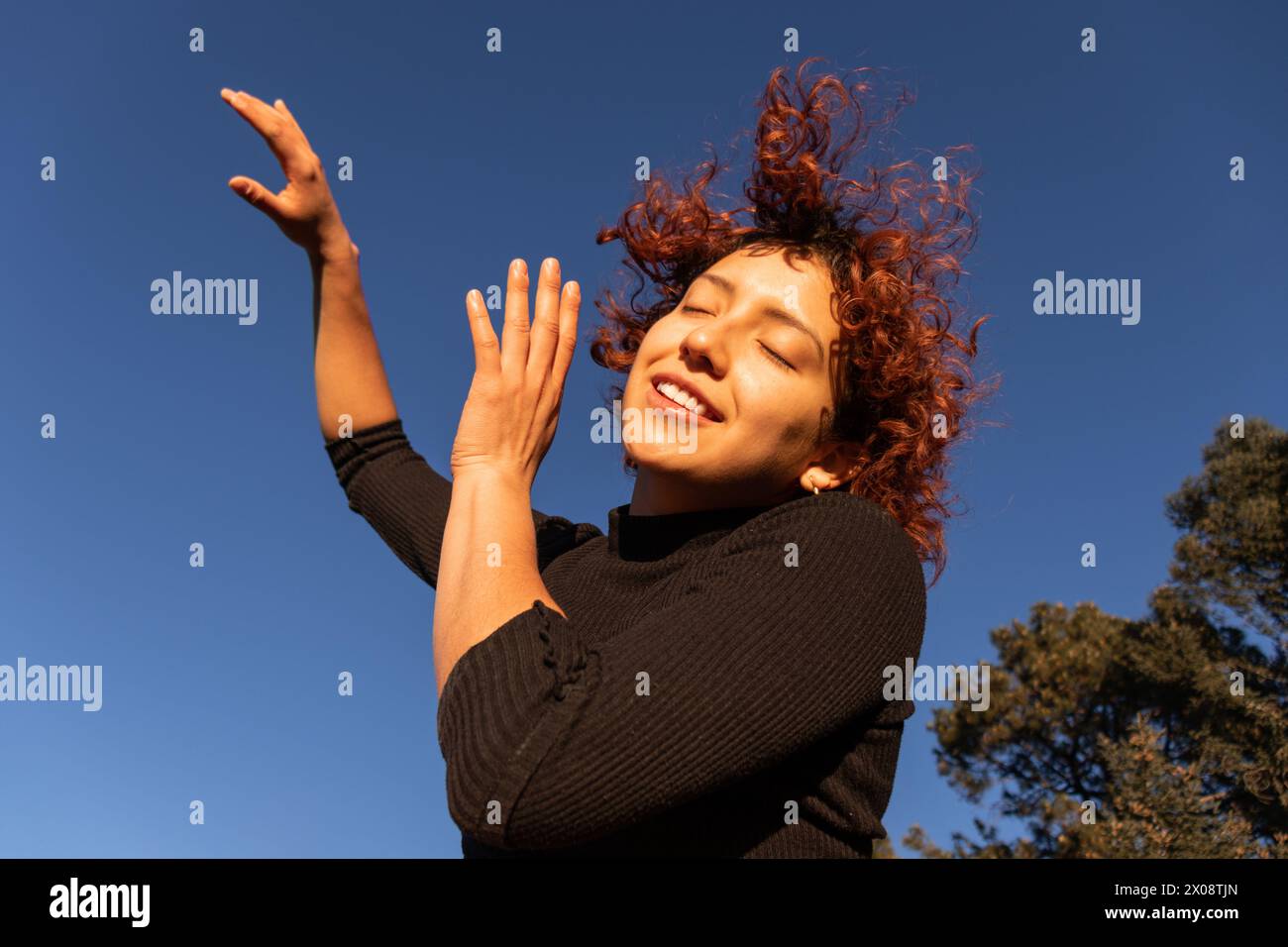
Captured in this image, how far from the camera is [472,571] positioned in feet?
6.70

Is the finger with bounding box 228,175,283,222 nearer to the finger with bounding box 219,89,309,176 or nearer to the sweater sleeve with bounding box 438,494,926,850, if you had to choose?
the finger with bounding box 219,89,309,176

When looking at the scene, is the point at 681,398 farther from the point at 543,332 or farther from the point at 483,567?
the point at 483,567

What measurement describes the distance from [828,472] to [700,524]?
40 cm

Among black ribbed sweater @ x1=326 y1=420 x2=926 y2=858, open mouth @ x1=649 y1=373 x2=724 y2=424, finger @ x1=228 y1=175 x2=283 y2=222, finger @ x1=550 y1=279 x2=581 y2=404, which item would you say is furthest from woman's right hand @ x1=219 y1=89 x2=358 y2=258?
black ribbed sweater @ x1=326 y1=420 x2=926 y2=858

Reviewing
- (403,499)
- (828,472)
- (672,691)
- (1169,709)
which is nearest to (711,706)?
(672,691)

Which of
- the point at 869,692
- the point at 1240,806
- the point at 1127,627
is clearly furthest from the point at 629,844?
the point at 1127,627

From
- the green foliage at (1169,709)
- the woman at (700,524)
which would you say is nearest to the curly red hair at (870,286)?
the woman at (700,524)

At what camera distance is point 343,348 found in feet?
11.2

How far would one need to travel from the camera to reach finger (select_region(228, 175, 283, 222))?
284cm

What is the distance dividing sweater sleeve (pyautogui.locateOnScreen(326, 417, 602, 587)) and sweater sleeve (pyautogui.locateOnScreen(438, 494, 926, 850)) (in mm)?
1201

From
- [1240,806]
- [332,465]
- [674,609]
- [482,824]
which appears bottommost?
[1240,806]

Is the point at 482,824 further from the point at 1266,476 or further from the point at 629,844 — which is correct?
the point at 1266,476

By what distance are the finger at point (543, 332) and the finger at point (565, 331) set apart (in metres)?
0.01
